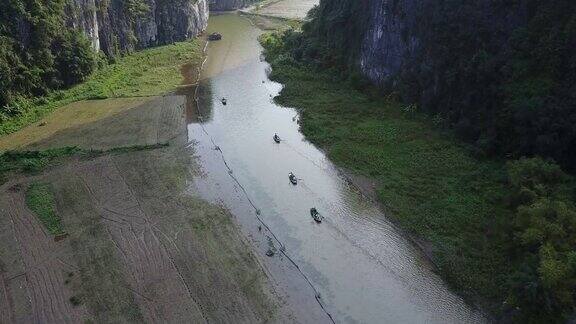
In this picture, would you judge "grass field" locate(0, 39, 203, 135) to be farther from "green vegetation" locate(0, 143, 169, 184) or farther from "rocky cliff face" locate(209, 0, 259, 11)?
"rocky cliff face" locate(209, 0, 259, 11)

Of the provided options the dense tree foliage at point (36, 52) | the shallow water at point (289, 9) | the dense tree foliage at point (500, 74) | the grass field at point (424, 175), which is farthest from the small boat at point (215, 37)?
the dense tree foliage at point (500, 74)

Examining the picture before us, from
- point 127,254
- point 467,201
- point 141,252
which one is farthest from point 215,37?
point 467,201

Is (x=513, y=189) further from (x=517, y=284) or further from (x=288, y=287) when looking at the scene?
(x=288, y=287)

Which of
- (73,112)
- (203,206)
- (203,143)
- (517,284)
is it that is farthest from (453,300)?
A: (73,112)

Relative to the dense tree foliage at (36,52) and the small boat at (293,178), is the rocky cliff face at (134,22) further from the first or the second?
the small boat at (293,178)

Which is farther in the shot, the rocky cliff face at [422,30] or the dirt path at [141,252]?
the rocky cliff face at [422,30]

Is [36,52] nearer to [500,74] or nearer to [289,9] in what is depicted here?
[500,74]
